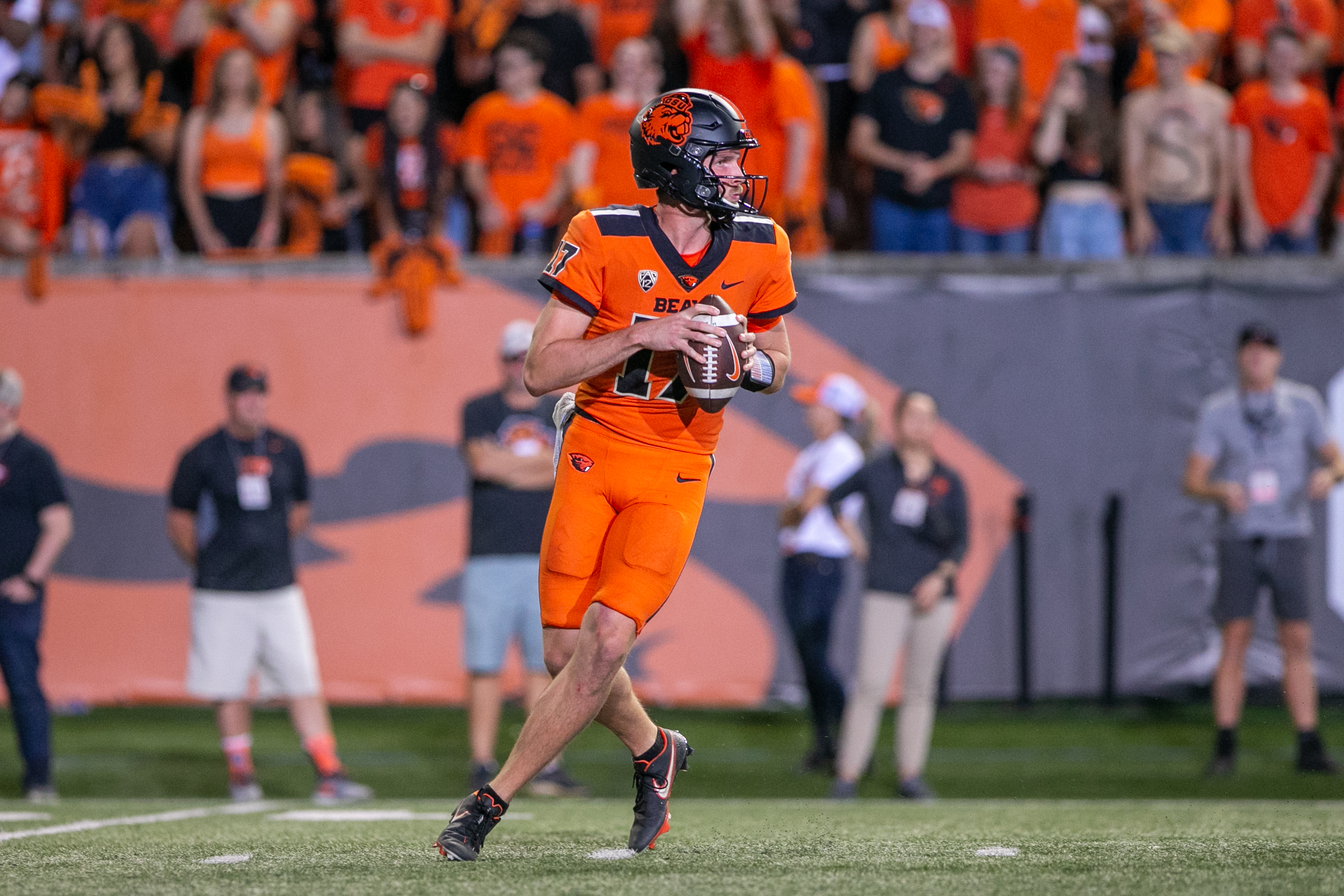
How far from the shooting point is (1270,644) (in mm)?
9602

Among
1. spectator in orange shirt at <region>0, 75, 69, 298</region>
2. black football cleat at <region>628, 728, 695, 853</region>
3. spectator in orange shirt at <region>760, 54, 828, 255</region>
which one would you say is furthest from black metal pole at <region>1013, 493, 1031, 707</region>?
spectator in orange shirt at <region>0, 75, 69, 298</region>

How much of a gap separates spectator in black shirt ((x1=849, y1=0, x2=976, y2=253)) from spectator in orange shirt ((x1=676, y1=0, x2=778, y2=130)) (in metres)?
0.79

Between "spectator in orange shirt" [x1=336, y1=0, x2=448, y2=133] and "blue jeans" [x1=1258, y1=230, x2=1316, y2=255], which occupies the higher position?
"spectator in orange shirt" [x1=336, y1=0, x2=448, y2=133]

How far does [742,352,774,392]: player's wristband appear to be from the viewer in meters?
4.45

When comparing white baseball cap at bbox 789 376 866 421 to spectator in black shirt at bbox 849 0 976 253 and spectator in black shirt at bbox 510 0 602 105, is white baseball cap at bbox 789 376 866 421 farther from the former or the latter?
spectator in black shirt at bbox 510 0 602 105

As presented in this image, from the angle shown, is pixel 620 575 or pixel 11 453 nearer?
pixel 620 575

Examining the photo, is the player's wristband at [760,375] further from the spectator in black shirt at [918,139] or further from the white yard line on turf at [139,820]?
the spectator in black shirt at [918,139]

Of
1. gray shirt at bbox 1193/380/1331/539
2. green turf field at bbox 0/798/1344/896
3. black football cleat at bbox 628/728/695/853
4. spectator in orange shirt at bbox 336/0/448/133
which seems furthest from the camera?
spectator in orange shirt at bbox 336/0/448/133

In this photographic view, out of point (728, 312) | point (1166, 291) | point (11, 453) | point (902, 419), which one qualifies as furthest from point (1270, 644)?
point (11, 453)

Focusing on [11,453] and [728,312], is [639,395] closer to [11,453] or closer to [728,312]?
[728,312]

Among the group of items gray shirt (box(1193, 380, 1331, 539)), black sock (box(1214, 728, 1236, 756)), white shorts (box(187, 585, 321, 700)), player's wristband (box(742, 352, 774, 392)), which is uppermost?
player's wristband (box(742, 352, 774, 392))

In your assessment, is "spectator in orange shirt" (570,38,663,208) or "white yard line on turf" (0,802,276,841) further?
"spectator in orange shirt" (570,38,663,208)

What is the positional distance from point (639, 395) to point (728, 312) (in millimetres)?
367


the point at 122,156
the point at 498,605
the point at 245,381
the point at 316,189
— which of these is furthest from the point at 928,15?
the point at 122,156
